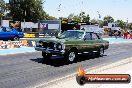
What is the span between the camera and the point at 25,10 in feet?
292

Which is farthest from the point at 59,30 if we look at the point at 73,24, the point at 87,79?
the point at 87,79

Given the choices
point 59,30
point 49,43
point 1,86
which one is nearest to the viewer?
point 1,86

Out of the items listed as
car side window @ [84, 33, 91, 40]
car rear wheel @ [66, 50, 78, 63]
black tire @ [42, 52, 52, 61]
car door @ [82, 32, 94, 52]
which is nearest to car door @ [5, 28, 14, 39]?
black tire @ [42, 52, 52, 61]

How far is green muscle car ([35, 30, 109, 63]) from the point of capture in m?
13.6

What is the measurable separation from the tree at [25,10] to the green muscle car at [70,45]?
72.8 meters

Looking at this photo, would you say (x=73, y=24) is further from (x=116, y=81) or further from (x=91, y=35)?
(x=116, y=81)

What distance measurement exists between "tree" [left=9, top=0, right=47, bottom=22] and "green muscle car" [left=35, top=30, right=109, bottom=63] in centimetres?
7279

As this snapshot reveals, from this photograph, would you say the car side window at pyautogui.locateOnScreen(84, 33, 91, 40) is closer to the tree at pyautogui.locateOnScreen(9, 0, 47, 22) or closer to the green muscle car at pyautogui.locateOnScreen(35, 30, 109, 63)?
the green muscle car at pyautogui.locateOnScreen(35, 30, 109, 63)

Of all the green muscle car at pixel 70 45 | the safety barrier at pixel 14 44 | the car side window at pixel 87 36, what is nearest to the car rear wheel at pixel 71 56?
the green muscle car at pixel 70 45

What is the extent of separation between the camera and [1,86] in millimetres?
8094

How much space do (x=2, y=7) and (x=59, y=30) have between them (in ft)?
156

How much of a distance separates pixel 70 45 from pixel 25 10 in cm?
7696

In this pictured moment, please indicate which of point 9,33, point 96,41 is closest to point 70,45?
point 96,41

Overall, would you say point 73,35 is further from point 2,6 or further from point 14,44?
point 2,6
